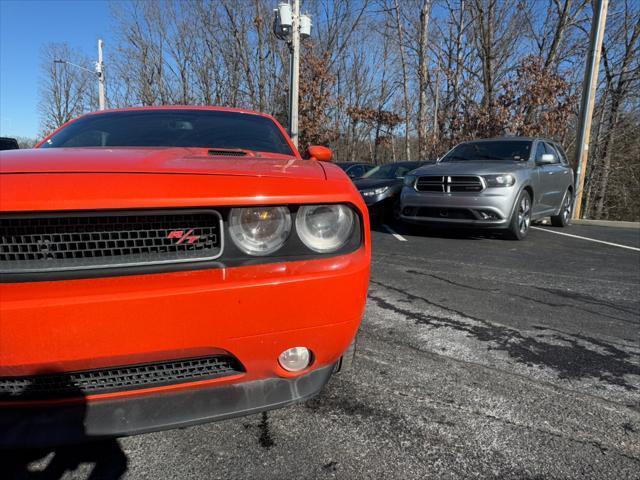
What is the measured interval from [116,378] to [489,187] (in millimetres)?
5504

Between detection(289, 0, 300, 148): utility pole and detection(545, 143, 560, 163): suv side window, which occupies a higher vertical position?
detection(289, 0, 300, 148): utility pole

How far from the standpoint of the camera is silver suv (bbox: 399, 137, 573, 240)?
5.75 metres

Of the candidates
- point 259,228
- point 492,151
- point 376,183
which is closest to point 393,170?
point 376,183

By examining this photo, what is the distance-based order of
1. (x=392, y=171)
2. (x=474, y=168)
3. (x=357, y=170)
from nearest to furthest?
(x=474, y=168) → (x=392, y=171) → (x=357, y=170)

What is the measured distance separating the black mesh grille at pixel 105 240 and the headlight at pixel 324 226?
0.28 meters

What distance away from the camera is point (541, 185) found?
653cm

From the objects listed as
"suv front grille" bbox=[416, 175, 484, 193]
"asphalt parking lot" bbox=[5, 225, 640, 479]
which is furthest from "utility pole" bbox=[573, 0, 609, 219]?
"asphalt parking lot" bbox=[5, 225, 640, 479]

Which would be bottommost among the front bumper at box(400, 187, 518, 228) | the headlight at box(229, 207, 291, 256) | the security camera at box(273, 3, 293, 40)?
the front bumper at box(400, 187, 518, 228)

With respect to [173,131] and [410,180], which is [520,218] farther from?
[173,131]

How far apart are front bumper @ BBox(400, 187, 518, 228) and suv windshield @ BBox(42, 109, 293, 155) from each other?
3.67m

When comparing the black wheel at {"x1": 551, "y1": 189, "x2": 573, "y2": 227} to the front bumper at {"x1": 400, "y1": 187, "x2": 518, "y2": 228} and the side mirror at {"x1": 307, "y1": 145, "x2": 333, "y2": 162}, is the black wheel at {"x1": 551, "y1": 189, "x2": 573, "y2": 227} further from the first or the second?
the side mirror at {"x1": 307, "y1": 145, "x2": 333, "y2": 162}

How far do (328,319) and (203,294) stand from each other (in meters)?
0.41

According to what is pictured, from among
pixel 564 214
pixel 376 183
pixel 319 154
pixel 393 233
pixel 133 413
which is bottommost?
pixel 393 233

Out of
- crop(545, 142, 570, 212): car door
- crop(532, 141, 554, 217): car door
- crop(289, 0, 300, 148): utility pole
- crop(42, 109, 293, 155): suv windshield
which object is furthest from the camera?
crop(289, 0, 300, 148): utility pole
